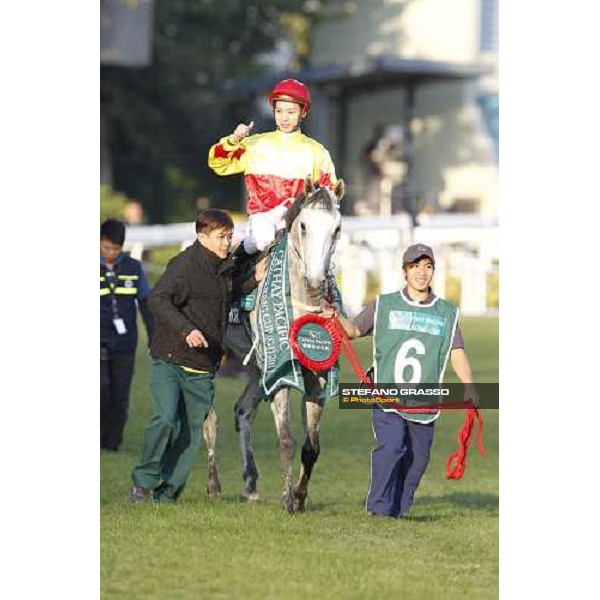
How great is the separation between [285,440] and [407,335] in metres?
0.86

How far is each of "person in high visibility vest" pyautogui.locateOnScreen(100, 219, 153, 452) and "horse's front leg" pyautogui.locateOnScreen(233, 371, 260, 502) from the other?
4.66 ft

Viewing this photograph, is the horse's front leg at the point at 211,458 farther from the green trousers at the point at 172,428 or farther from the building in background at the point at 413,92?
the building in background at the point at 413,92

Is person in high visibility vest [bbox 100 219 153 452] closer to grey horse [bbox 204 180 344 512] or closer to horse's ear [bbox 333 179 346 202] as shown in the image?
grey horse [bbox 204 180 344 512]

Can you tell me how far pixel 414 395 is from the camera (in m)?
8.23

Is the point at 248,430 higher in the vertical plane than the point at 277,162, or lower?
lower

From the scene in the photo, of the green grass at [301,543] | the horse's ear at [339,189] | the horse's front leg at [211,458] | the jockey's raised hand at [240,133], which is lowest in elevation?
the green grass at [301,543]

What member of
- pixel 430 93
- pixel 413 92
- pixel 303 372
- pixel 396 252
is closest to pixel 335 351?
pixel 303 372

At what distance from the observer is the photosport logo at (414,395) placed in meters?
8.17

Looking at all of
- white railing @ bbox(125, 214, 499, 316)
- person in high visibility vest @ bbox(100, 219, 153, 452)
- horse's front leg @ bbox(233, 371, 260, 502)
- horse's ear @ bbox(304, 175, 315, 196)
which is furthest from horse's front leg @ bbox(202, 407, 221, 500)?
white railing @ bbox(125, 214, 499, 316)

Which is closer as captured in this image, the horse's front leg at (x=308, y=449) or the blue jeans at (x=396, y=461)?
the blue jeans at (x=396, y=461)

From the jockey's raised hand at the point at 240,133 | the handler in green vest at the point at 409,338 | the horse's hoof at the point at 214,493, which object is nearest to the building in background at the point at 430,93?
the horse's hoof at the point at 214,493

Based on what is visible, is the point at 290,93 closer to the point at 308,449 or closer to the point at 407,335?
the point at 407,335

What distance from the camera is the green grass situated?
22.7 feet
